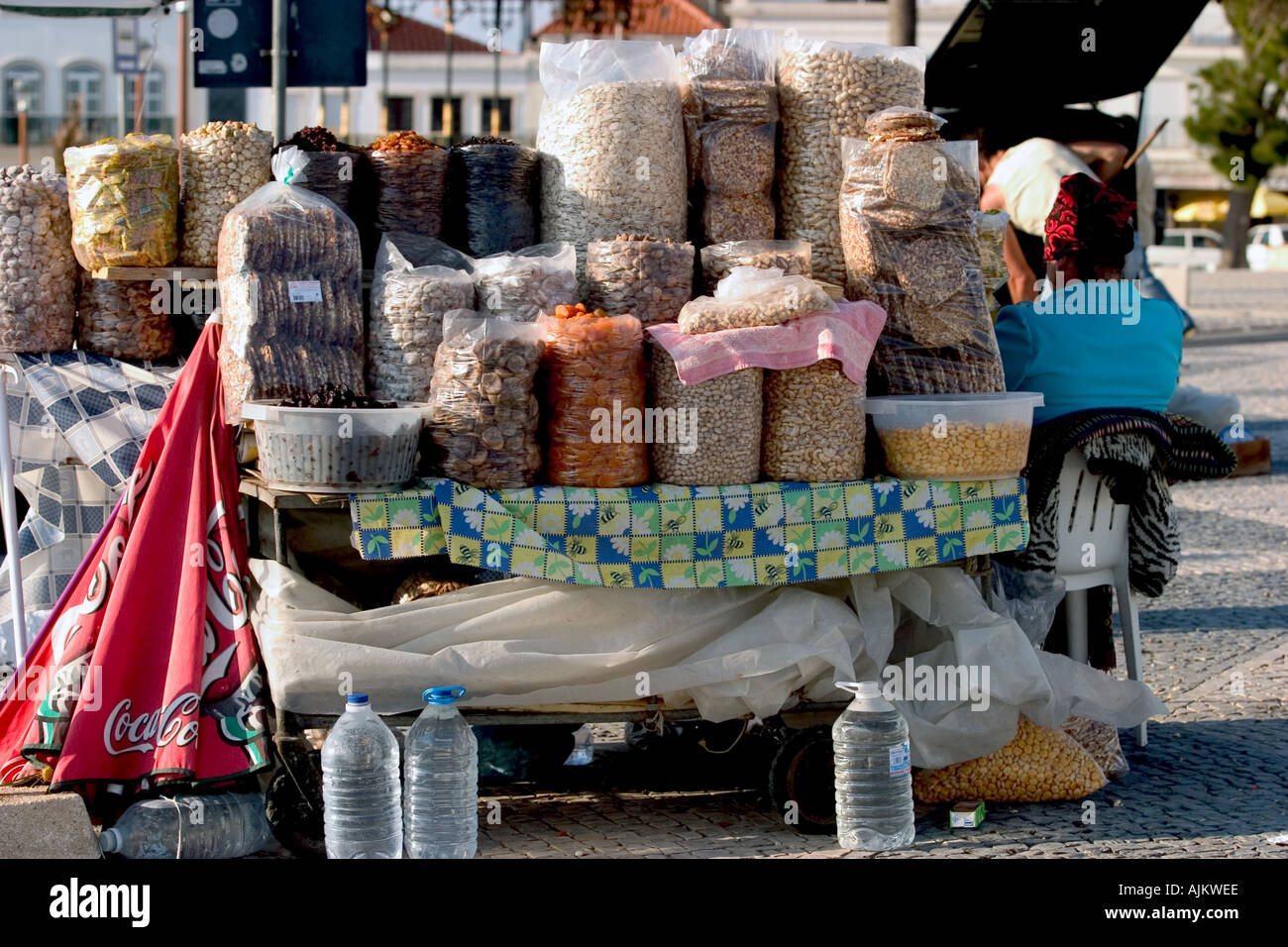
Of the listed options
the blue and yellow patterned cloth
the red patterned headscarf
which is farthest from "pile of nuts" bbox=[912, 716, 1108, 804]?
the red patterned headscarf

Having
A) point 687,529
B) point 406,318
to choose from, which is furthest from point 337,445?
point 687,529

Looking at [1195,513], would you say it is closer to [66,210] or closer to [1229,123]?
[66,210]

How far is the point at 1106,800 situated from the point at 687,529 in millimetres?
1413

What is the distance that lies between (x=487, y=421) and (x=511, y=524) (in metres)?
0.26

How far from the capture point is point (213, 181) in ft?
15.4

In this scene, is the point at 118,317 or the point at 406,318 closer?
the point at 406,318

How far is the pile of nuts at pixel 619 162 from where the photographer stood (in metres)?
4.57

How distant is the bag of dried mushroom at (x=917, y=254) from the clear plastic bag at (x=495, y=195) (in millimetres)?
930

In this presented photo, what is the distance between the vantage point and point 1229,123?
40.5 metres

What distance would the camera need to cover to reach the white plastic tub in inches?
154

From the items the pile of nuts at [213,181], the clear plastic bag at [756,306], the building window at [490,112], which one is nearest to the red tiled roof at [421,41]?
the building window at [490,112]

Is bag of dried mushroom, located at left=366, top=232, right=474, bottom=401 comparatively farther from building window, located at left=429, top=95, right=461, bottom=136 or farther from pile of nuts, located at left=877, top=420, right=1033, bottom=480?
building window, located at left=429, top=95, right=461, bottom=136

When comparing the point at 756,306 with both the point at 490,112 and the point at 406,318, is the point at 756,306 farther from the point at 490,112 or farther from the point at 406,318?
the point at 490,112
